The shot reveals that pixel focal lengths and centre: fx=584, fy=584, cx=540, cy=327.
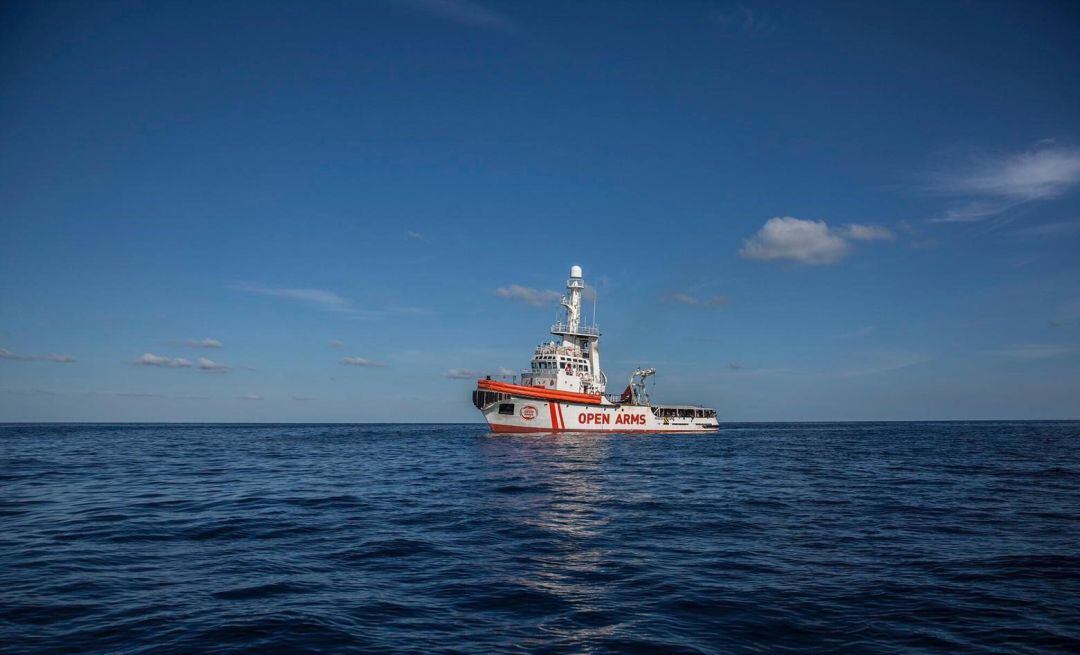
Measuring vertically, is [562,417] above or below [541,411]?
below

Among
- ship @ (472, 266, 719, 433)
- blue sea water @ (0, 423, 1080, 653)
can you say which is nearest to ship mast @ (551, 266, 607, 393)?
ship @ (472, 266, 719, 433)

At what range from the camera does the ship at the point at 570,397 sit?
6128 centimetres

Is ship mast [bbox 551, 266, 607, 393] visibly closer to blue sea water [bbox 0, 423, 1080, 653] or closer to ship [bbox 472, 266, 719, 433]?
ship [bbox 472, 266, 719, 433]

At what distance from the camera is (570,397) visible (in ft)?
207

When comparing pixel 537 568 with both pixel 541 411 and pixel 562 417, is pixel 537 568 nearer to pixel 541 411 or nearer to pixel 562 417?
pixel 541 411

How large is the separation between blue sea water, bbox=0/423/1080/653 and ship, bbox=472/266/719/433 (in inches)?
1321

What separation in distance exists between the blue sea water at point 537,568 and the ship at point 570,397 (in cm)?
3357

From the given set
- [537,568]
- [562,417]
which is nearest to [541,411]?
[562,417]

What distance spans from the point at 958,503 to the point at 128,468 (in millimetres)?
43753

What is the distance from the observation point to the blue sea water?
928 centimetres

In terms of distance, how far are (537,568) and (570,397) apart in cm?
5011

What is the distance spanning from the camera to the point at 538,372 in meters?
66.5

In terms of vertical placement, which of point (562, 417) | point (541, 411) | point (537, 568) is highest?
point (541, 411)

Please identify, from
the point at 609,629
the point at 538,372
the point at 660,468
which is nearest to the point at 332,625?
the point at 609,629
